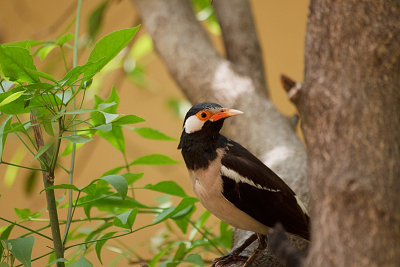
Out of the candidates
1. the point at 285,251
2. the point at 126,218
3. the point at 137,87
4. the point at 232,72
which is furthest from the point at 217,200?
the point at 137,87

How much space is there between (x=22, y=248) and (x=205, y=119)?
1.66 feet

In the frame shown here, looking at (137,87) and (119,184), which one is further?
(137,87)

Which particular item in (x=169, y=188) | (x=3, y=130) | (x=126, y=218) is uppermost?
(x=3, y=130)

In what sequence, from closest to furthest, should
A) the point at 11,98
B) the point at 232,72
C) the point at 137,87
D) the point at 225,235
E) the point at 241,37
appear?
the point at 11,98
the point at 225,235
the point at 232,72
the point at 241,37
the point at 137,87

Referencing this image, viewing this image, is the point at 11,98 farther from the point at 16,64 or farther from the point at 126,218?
the point at 126,218

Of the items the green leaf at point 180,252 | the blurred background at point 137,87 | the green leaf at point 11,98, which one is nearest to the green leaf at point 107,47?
the green leaf at point 11,98

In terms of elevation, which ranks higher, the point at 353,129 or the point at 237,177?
the point at 353,129

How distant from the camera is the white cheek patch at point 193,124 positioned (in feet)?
3.93

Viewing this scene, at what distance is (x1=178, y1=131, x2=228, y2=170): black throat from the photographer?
1.18 meters

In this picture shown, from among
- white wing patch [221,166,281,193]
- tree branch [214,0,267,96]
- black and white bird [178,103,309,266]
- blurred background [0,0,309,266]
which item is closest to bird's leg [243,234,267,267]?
black and white bird [178,103,309,266]

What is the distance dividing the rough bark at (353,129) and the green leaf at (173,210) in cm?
37

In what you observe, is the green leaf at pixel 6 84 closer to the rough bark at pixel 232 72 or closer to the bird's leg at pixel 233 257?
the bird's leg at pixel 233 257

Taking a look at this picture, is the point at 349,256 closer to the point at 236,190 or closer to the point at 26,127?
the point at 236,190

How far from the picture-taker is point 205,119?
3.92 ft
